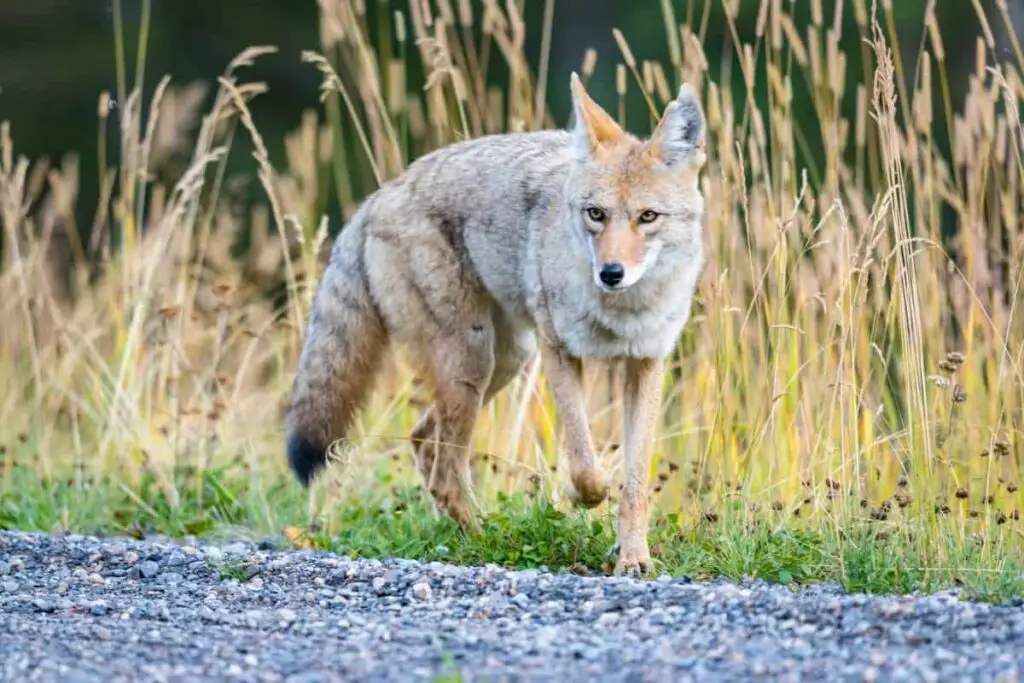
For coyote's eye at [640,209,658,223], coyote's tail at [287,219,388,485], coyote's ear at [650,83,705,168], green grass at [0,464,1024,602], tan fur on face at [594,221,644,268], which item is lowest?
green grass at [0,464,1024,602]

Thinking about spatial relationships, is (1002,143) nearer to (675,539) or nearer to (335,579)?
(675,539)

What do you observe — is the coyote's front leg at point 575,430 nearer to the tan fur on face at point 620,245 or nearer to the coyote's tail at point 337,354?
the tan fur on face at point 620,245

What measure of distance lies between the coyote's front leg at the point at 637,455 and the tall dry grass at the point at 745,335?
0.54 feet

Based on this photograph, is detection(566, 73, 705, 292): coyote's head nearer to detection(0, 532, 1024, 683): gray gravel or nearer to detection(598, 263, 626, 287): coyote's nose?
detection(598, 263, 626, 287): coyote's nose

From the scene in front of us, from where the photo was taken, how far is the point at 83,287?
299 inches

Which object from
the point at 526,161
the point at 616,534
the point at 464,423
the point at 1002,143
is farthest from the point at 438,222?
the point at 1002,143

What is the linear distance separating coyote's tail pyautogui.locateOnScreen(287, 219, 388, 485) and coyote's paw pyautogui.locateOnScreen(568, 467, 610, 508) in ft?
3.18

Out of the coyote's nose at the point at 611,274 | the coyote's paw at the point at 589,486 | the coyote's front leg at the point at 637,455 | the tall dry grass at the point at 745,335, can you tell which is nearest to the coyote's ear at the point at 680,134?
the tall dry grass at the point at 745,335

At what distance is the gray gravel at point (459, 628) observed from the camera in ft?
10.9

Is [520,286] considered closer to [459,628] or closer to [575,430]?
[575,430]

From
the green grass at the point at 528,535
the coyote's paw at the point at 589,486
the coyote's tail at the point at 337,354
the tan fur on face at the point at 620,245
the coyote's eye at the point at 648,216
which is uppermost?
the coyote's eye at the point at 648,216

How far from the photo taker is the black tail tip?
5410mm

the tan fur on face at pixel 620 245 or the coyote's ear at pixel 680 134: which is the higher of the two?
the coyote's ear at pixel 680 134

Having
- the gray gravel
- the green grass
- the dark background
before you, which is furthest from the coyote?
the dark background
